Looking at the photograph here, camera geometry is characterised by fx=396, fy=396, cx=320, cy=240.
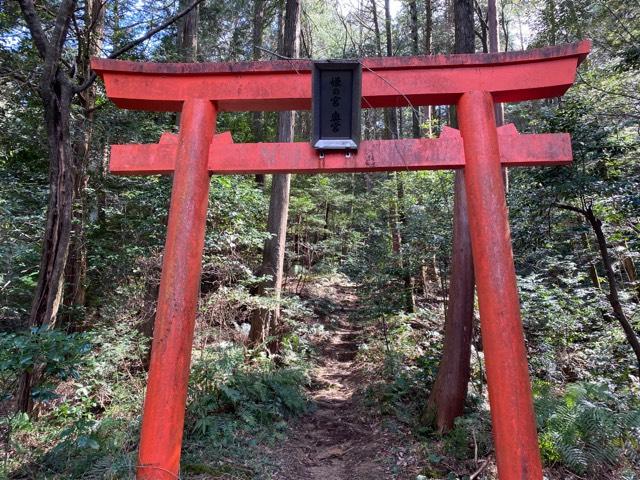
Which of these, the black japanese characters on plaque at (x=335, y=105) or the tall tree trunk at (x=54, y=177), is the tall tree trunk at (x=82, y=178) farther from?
the black japanese characters on plaque at (x=335, y=105)

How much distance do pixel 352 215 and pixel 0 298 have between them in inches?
410

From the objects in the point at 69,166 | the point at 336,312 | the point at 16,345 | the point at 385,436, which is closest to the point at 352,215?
the point at 336,312

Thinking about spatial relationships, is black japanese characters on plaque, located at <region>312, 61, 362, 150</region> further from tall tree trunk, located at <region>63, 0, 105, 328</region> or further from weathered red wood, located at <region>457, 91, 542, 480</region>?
tall tree trunk, located at <region>63, 0, 105, 328</region>

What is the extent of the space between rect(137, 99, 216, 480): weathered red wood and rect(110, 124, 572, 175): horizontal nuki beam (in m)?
0.17

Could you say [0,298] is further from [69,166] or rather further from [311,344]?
[311,344]

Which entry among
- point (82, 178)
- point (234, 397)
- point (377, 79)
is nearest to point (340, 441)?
point (234, 397)

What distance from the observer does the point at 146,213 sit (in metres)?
6.97

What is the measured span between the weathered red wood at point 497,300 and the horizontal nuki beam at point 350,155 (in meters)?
0.18

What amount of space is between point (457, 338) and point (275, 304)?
3441 mm

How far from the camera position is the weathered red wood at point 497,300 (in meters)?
2.99


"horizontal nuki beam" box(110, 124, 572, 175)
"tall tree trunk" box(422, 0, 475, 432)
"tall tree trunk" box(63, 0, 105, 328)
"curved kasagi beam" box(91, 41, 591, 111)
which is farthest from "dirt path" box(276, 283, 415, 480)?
"tall tree trunk" box(63, 0, 105, 328)

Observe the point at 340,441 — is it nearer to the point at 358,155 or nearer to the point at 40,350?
the point at 40,350

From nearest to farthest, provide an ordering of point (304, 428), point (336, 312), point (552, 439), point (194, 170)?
1. point (194, 170)
2. point (552, 439)
3. point (304, 428)
4. point (336, 312)

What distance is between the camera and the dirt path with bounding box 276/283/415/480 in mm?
4680
